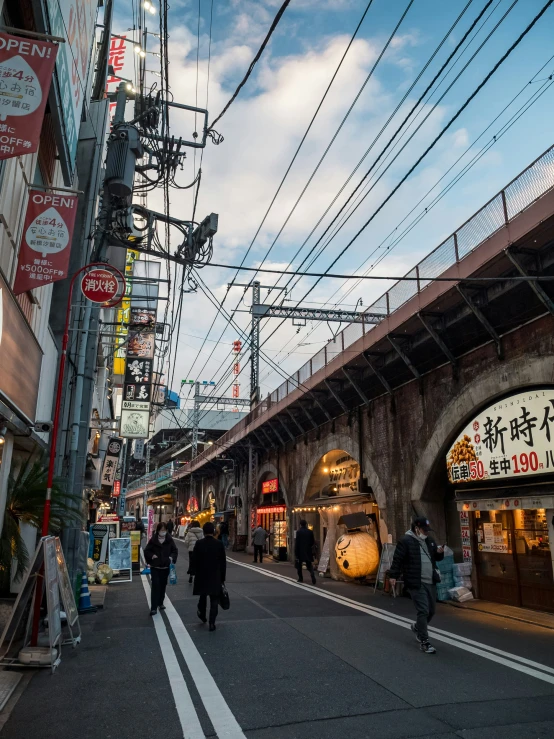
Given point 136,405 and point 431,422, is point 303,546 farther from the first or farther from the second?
point 136,405

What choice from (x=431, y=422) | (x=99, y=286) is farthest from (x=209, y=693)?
(x=431, y=422)

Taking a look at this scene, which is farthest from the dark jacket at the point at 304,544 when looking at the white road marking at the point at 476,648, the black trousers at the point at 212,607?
the black trousers at the point at 212,607

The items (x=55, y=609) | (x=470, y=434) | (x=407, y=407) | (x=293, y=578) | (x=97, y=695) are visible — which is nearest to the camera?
(x=97, y=695)

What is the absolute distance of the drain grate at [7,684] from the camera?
543 cm

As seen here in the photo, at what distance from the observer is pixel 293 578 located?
17578 mm

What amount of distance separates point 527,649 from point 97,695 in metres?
6.09

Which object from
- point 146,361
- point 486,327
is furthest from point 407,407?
point 146,361

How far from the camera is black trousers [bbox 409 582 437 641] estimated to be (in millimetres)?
7606

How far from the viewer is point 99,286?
34.9 feet

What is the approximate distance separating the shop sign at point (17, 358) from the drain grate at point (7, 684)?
3282 millimetres

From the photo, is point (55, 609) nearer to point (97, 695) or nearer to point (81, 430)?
point (97, 695)

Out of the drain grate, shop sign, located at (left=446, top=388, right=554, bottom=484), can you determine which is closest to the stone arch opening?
shop sign, located at (left=446, top=388, right=554, bottom=484)

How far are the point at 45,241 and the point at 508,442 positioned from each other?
9.75 m

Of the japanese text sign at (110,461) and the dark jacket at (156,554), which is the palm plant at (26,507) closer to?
the dark jacket at (156,554)
